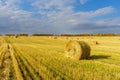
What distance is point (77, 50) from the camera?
16.1 metres

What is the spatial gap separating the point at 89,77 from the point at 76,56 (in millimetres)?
6929

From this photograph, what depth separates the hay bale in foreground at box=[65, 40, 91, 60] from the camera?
15.8 m

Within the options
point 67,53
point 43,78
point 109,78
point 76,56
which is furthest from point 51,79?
point 67,53

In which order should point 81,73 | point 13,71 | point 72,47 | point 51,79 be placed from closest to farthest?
point 51,79 → point 81,73 → point 13,71 → point 72,47

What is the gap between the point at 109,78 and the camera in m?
8.72

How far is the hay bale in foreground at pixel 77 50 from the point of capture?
1577 cm

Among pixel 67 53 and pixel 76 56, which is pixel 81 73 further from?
pixel 67 53

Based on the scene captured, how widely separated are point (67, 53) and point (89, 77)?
8.18 metres

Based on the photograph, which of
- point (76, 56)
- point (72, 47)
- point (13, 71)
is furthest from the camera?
point (72, 47)

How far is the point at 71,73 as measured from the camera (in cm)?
974

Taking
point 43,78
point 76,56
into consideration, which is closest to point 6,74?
point 43,78

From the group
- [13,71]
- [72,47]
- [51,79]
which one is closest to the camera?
[51,79]

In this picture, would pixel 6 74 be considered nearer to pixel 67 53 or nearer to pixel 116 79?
pixel 116 79

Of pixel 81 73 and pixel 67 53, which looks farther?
pixel 67 53
